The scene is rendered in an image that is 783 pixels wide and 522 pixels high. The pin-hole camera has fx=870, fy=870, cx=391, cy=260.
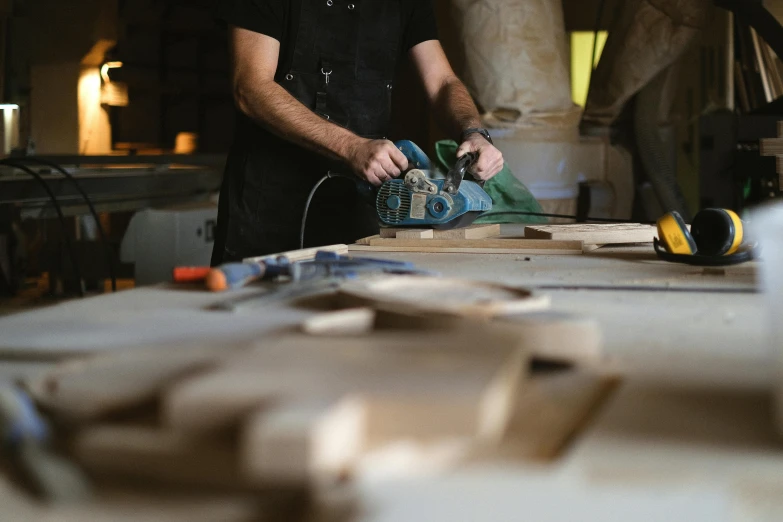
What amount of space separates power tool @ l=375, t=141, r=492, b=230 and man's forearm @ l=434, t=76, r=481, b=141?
0.46 metres

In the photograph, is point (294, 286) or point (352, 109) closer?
point (294, 286)

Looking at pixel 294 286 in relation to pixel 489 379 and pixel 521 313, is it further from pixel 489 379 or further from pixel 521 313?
pixel 489 379

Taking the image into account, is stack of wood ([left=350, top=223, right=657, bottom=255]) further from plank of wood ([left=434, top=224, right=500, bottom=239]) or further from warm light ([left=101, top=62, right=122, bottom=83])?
warm light ([left=101, top=62, right=122, bottom=83])

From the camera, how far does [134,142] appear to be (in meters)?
7.84

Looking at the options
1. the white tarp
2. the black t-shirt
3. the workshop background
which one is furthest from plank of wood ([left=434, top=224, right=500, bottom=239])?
the white tarp

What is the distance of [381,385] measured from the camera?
0.58 m

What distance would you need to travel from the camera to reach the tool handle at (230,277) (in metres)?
1.20

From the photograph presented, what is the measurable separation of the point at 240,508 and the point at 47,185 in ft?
10.3

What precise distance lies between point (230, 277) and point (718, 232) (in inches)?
32.8

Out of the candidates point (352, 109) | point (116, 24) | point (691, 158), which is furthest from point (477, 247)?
point (116, 24)

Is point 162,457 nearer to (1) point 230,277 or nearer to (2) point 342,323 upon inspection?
(2) point 342,323

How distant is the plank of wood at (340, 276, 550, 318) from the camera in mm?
862

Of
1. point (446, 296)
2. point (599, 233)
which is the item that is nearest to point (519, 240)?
point (599, 233)

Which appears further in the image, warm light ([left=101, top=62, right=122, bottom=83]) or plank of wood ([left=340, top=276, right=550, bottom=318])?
warm light ([left=101, top=62, right=122, bottom=83])
